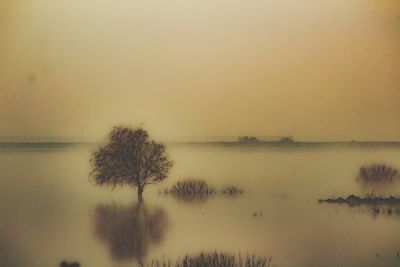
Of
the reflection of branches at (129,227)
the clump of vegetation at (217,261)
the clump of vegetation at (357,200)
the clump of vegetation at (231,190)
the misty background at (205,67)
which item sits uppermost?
the misty background at (205,67)

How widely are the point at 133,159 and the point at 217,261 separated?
510 mm

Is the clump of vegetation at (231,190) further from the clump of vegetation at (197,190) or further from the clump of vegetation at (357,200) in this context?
the clump of vegetation at (357,200)

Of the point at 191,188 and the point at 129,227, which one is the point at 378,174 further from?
the point at 129,227

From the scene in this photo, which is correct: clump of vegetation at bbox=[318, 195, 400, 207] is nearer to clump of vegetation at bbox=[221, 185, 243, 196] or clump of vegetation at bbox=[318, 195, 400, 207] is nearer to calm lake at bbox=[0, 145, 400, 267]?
calm lake at bbox=[0, 145, 400, 267]

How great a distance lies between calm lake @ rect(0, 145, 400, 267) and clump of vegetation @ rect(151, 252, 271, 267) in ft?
0.09

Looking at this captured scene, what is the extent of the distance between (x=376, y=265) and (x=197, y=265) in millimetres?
696

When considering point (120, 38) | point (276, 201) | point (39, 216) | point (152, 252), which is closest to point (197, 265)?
point (152, 252)

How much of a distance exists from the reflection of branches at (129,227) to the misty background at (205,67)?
0.34m

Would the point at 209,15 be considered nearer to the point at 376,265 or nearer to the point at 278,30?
the point at 278,30

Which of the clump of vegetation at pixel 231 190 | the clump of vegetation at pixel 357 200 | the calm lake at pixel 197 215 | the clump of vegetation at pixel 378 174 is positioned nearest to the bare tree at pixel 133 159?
the calm lake at pixel 197 215

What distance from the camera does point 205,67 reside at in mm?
2422

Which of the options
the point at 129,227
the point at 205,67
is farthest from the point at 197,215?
the point at 205,67

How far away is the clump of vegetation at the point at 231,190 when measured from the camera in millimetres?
2385

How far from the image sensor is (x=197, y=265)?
7.77 ft
